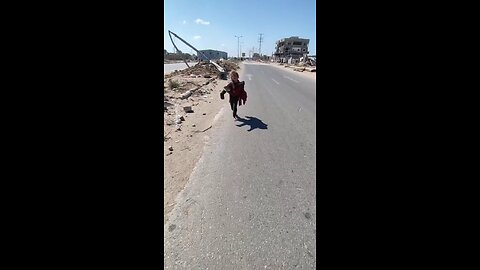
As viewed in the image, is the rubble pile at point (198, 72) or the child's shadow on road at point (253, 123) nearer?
the child's shadow on road at point (253, 123)

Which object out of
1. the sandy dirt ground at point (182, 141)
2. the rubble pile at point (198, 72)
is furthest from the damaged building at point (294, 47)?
the sandy dirt ground at point (182, 141)

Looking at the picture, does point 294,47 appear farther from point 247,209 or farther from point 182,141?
point 247,209

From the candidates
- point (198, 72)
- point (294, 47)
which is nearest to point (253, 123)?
point (198, 72)

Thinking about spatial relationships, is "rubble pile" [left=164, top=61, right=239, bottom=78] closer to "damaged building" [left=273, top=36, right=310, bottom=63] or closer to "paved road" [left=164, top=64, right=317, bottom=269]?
"paved road" [left=164, top=64, right=317, bottom=269]

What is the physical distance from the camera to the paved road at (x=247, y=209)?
1997 mm

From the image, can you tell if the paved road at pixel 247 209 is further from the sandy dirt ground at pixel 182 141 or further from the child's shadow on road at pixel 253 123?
the child's shadow on road at pixel 253 123

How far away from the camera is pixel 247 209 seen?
2664 mm

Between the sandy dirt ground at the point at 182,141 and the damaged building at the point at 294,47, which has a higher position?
the damaged building at the point at 294,47

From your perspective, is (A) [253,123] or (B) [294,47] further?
(B) [294,47]

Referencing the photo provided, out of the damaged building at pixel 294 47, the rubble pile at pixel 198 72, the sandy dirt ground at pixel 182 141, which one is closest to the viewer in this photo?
the sandy dirt ground at pixel 182 141

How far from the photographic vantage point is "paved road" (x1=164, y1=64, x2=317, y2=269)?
1997 millimetres

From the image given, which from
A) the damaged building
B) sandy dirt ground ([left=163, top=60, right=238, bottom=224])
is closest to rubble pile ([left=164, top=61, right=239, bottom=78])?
sandy dirt ground ([left=163, top=60, right=238, bottom=224])
